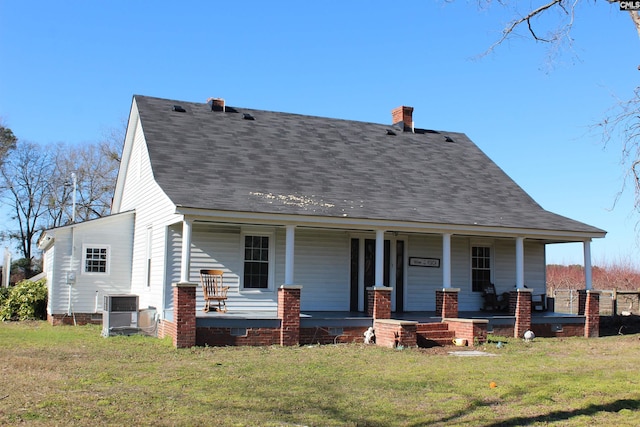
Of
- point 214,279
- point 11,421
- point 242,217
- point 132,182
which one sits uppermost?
point 132,182

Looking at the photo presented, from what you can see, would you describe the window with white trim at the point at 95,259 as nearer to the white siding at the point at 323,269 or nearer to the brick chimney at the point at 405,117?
the white siding at the point at 323,269

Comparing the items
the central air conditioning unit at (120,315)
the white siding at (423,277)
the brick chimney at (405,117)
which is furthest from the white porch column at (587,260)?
the central air conditioning unit at (120,315)

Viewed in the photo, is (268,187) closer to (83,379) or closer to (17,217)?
(83,379)

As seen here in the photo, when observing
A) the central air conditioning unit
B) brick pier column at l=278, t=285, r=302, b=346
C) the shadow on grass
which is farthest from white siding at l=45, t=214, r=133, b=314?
the shadow on grass

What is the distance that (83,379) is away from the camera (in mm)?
9164

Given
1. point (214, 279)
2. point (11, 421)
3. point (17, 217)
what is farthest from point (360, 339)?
point (17, 217)

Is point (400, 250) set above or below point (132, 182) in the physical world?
below

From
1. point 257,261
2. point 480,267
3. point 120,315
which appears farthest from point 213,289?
point 480,267

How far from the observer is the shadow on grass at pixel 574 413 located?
283 inches

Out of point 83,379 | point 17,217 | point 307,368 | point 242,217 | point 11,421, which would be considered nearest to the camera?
point 11,421

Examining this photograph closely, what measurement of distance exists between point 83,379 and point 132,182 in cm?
1213

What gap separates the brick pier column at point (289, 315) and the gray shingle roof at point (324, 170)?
1.72 meters

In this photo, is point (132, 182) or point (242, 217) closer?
point (242, 217)

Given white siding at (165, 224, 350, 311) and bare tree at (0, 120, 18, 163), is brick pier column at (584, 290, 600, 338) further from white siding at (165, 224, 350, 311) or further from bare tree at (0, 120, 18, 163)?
bare tree at (0, 120, 18, 163)
